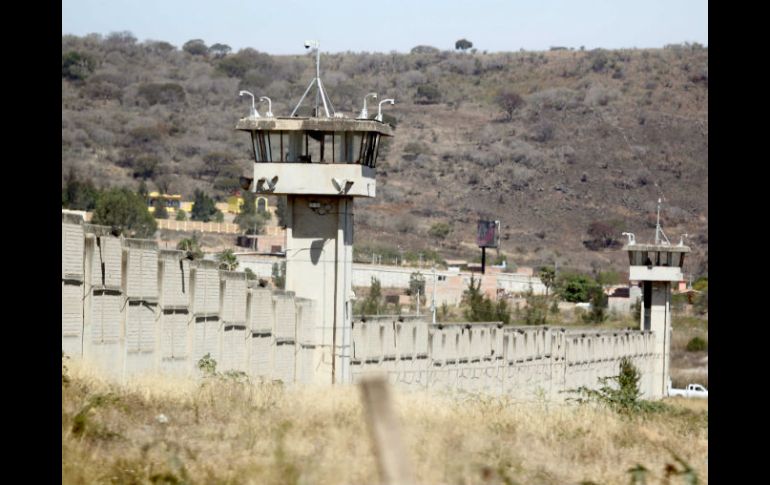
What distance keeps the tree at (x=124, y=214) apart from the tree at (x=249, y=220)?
19617mm

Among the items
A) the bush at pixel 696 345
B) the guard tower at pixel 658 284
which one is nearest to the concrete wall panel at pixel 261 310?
the guard tower at pixel 658 284

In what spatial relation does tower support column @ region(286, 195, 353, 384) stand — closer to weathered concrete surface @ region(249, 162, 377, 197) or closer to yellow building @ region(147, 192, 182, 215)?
weathered concrete surface @ region(249, 162, 377, 197)

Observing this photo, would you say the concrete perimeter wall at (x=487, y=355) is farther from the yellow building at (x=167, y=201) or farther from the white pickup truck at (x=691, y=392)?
the yellow building at (x=167, y=201)

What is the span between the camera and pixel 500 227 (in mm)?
116250

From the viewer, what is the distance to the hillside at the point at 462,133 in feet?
388

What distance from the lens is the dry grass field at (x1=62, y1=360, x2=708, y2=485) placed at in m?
8.58

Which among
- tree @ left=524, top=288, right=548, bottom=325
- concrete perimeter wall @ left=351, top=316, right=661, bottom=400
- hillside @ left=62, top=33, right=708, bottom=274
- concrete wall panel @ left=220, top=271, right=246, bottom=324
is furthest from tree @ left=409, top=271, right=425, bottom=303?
concrete wall panel @ left=220, top=271, right=246, bottom=324

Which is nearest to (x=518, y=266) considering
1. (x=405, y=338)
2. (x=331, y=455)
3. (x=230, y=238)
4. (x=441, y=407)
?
(x=230, y=238)

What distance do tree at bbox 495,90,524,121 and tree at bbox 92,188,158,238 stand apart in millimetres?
70124

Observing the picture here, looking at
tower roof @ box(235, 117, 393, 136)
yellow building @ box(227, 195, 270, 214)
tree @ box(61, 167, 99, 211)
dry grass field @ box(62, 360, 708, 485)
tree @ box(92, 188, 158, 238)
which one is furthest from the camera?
yellow building @ box(227, 195, 270, 214)

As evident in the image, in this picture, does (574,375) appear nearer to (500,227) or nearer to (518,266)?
(518,266)
